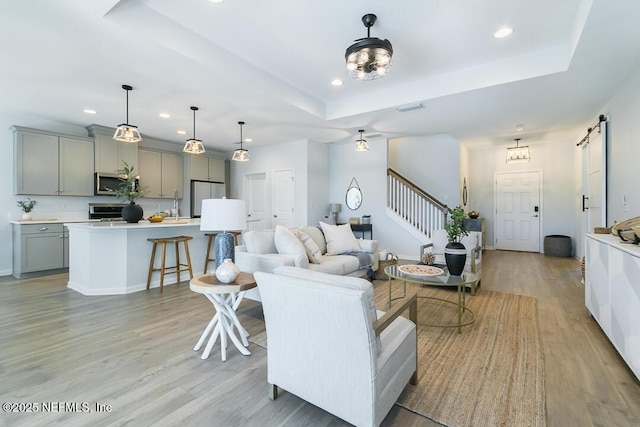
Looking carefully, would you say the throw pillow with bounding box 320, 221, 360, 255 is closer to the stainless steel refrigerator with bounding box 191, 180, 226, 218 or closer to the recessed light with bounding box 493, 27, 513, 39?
the recessed light with bounding box 493, 27, 513, 39

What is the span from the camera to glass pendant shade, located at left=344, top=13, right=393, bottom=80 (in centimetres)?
258

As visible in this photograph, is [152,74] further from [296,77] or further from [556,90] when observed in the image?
[556,90]

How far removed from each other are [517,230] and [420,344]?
21.8 ft

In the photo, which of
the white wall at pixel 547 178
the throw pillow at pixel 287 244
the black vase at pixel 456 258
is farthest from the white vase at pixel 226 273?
the white wall at pixel 547 178

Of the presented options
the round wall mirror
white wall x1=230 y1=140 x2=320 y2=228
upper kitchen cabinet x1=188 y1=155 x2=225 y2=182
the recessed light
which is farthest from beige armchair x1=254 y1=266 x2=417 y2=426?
upper kitchen cabinet x1=188 y1=155 x2=225 y2=182

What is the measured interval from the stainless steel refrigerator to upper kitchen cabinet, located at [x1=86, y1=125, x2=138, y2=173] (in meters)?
1.53

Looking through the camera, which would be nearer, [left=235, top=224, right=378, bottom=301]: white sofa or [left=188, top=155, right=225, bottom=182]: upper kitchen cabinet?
[left=235, top=224, right=378, bottom=301]: white sofa

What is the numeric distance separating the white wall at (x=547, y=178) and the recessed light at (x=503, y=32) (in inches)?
207

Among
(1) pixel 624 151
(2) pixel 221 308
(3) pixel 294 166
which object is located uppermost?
(3) pixel 294 166

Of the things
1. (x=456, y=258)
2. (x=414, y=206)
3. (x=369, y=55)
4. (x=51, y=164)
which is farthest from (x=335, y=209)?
(x=51, y=164)

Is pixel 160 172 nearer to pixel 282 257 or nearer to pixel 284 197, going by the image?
pixel 284 197

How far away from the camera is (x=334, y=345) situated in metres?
1.45

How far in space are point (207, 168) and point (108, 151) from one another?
220cm

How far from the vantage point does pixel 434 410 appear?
1709 mm
